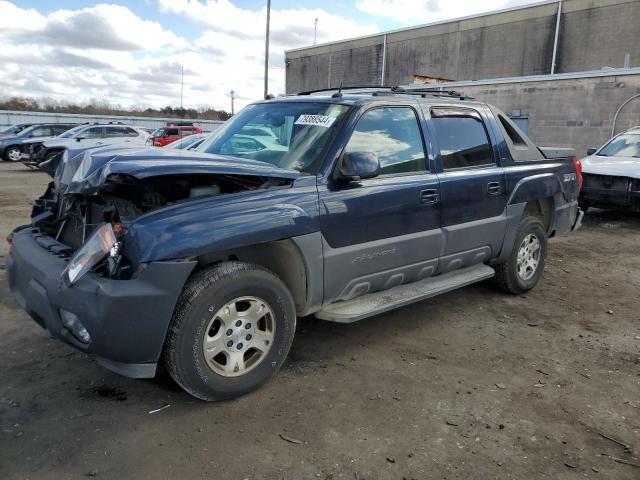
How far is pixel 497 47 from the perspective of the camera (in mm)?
38062

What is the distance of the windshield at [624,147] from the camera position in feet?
33.0

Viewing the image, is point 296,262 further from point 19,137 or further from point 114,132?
point 19,137

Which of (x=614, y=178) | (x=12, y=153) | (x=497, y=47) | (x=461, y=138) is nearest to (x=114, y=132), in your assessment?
(x=12, y=153)

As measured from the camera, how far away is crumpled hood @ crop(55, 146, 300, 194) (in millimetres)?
2840

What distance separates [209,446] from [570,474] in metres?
1.84

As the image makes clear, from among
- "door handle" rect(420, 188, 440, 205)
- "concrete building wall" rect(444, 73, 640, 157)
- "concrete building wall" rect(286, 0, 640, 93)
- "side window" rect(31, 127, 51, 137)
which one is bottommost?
"door handle" rect(420, 188, 440, 205)

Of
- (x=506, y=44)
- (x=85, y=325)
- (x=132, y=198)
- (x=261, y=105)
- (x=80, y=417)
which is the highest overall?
(x=506, y=44)

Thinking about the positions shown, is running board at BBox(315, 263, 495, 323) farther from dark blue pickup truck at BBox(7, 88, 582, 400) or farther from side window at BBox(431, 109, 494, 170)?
side window at BBox(431, 109, 494, 170)

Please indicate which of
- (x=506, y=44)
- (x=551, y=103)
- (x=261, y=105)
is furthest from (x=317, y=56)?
(x=261, y=105)

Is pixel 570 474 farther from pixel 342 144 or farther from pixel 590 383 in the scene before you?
pixel 342 144

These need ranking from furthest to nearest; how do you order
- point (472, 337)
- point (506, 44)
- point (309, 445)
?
point (506, 44), point (472, 337), point (309, 445)

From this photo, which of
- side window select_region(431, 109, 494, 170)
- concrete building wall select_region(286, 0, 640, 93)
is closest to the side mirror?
side window select_region(431, 109, 494, 170)

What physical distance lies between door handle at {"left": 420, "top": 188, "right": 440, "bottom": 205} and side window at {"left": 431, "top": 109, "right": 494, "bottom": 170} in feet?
1.02

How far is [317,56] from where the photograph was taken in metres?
52.2
